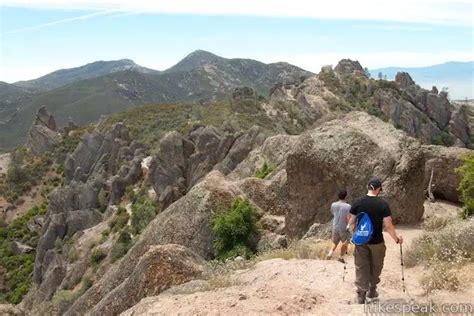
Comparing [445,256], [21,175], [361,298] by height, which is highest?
[445,256]

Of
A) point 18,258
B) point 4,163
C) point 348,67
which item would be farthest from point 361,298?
point 348,67

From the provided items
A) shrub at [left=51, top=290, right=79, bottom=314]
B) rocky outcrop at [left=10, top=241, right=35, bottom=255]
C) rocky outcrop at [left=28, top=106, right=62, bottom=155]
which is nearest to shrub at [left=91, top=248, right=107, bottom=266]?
shrub at [left=51, top=290, right=79, bottom=314]

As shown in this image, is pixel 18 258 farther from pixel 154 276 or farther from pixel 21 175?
pixel 154 276

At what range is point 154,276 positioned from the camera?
12.8 m

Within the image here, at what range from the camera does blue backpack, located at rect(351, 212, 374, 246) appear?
363 inches

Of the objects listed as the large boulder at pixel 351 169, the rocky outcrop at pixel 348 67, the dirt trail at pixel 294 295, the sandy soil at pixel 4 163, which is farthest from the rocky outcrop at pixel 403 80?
the dirt trail at pixel 294 295

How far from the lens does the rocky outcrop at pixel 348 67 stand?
402ft

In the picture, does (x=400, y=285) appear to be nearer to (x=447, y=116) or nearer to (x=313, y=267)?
(x=313, y=267)

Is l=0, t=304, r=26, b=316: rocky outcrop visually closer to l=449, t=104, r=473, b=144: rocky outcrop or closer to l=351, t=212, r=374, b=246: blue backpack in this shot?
l=351, t=212, r=374, b=246: blue backpack

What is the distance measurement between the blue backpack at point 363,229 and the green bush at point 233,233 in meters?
9.42

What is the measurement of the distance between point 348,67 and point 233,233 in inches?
4544

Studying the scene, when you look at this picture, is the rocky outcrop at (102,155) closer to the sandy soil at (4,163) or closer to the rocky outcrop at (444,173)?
the sandy soil at (4,163)

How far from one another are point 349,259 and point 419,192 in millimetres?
5990

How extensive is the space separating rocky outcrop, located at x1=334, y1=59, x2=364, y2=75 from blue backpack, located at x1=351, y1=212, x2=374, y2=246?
11519cm
